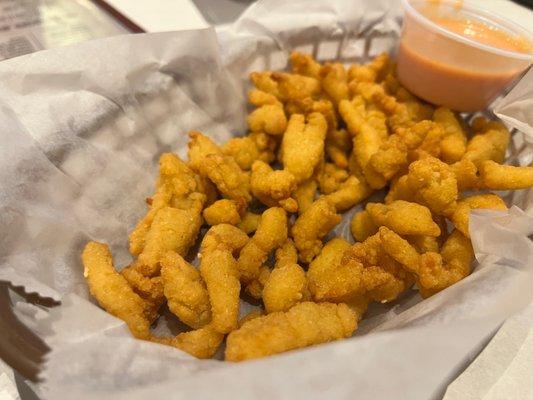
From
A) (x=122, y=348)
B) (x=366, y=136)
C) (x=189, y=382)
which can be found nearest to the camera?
(x=189, y=382)

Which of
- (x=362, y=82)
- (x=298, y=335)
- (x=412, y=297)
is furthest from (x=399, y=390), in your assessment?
(x=362, y=82)

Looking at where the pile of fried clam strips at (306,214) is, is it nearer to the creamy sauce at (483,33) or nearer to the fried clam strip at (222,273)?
the fried clam strip at (222,273)

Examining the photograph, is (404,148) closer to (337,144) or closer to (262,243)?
(337,144)

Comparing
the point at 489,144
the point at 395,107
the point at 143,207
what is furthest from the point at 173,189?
the point at 489,144

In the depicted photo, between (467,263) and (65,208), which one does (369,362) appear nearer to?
(467,263)

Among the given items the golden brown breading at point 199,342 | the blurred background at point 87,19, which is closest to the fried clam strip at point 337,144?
the golden brown breading at point 199,342

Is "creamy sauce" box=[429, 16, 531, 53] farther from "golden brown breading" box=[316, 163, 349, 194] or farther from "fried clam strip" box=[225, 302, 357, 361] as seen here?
"fried clam strip" box=[225, 302, 357, 361]

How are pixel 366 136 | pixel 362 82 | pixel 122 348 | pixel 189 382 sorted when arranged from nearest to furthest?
1. pixel 189 382
2. pixel 122 348
3. pixel 366 136
4. pixel 362 82
